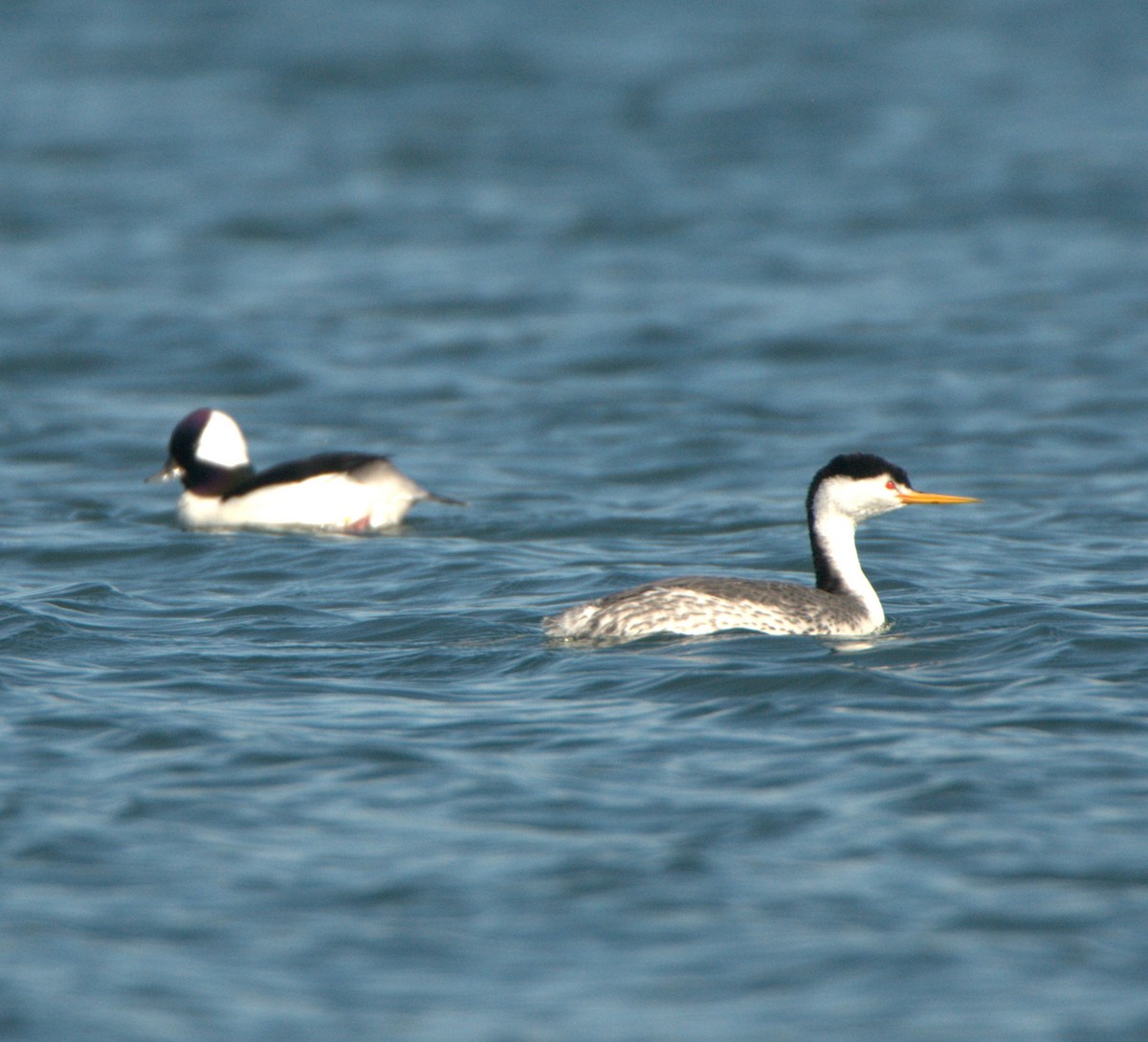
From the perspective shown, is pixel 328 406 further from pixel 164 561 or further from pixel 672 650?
pixel 672 650

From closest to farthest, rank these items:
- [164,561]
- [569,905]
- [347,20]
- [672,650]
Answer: [569,905] < [672,650] < [164,561] < [347,20]

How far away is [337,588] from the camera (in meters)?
12.3

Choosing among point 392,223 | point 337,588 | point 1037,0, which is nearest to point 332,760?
point 337,588

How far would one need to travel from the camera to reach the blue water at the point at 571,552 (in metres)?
6.62

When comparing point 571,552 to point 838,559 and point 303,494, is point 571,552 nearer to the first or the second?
point 303,494

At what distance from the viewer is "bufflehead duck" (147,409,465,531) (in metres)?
14.4

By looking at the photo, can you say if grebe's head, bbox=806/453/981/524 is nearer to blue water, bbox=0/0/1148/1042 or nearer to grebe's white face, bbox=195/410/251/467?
blue water, bbox=0/0/1148/1042

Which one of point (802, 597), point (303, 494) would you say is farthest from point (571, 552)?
point (802, 597)

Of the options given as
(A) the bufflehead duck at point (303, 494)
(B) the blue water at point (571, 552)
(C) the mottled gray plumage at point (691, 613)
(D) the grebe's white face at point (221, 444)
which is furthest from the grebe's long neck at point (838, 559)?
(D) the grebe's white face at point (221, 444)

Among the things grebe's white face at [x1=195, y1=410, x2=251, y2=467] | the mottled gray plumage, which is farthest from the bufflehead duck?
the mottled gray plumage

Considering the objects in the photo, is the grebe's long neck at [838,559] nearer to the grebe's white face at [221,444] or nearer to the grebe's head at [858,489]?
the grebe's head at [858,489]

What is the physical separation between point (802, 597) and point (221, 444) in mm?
6273

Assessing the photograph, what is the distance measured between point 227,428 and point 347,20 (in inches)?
969

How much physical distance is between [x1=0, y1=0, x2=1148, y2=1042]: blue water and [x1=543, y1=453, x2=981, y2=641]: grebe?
0.17 m
